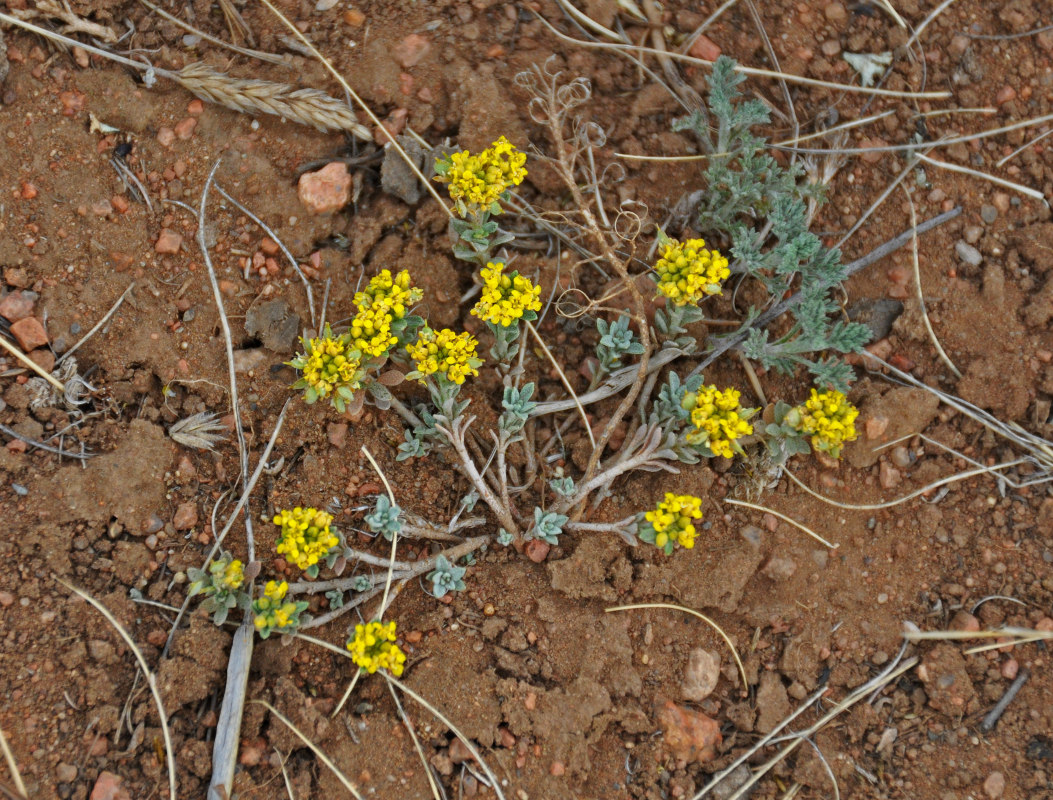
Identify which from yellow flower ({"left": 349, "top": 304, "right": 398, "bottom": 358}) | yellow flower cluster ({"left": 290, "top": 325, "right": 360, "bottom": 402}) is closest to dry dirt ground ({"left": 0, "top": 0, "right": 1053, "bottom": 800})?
yellow flower cluster ({"left": 290, "top": 325, "right": 360, "bottom": 402})

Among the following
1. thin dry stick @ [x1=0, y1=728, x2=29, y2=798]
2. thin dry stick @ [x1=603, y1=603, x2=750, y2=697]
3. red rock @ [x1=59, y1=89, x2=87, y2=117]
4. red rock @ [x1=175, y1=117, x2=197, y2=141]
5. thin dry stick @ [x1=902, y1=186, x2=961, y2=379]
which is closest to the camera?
thin dry stick @ [x1=0, y1=728, x2=29, y2=798]

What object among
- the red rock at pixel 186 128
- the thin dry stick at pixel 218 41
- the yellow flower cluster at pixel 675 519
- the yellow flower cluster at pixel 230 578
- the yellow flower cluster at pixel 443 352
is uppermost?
the thin dry stick at pixel 218 41

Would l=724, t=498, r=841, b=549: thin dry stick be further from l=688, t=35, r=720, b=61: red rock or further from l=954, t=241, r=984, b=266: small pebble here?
l=688, t=35, r=720, b=61: red rock

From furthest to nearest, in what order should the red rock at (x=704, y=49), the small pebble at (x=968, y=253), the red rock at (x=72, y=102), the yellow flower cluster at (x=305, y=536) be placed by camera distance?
the red rock at (x=704, y=49)
the small pebble at (x=968, y=253)
the red rock at (x=72, y=102)
the yellow flower cluster at (x=305, y=536)

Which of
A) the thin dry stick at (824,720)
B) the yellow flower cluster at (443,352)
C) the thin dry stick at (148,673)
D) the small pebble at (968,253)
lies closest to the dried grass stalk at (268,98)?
the yellow flower cluster at (443,352)

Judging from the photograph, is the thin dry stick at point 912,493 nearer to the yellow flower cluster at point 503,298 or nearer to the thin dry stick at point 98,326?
the yellow flower cluster at point 503,298

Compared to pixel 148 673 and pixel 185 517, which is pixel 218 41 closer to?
pixel 185 517

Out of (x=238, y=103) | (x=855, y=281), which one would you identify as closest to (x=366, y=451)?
(x=238, y=103)

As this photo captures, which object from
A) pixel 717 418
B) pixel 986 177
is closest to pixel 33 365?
pixel 717 418
